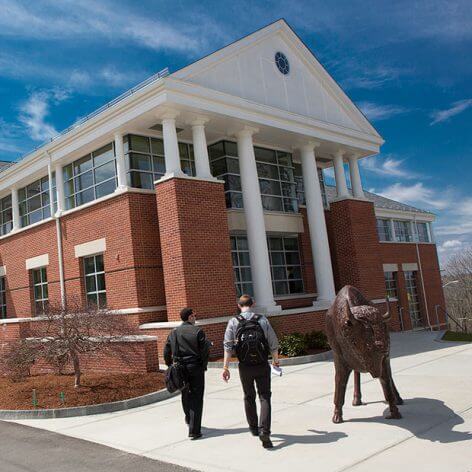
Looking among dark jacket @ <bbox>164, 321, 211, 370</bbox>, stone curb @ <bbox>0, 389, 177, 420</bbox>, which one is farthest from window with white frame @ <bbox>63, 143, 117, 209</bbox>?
dark jacket @ <bbox>164, 321, 211, 370</bbox>

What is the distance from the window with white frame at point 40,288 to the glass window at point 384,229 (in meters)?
17.7

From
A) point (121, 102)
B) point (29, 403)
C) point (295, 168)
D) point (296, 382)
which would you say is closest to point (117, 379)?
→ point (29, 403)

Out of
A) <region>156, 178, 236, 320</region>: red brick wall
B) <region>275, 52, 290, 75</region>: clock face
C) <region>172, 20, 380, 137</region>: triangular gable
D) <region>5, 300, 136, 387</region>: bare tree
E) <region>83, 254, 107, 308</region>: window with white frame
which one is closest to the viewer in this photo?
<region>5, 300, 136, 387</region>: bare tree

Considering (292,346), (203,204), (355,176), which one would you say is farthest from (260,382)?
(355,176)

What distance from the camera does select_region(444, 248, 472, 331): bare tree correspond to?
191 ft

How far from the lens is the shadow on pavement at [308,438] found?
6379mm

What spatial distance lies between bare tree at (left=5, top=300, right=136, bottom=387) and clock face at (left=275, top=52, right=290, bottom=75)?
1151 centimetres

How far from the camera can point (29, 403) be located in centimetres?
990

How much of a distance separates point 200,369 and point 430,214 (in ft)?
97.3

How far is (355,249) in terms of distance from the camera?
68.2ft

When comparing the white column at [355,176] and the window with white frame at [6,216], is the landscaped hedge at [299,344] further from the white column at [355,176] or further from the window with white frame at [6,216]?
the window with white frame at [6,216]

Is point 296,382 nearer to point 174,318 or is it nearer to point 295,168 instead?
point 174,318

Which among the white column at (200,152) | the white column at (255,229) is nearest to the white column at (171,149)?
the white column at (200,152)

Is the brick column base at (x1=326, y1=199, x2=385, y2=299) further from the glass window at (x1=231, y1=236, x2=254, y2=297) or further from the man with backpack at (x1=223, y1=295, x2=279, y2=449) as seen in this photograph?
the man with backpack at (x1=223, y1=295, x2=279, y2=449)
